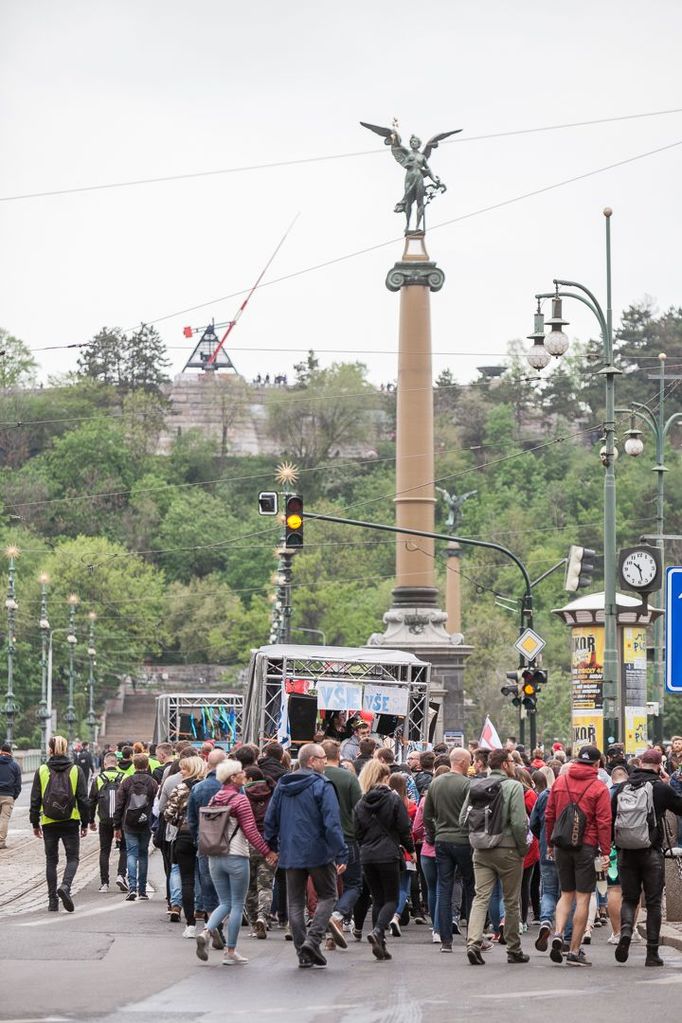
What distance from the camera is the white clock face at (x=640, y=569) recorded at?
33406 mm

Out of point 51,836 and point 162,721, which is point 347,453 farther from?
point 51,836

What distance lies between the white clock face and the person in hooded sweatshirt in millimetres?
16807

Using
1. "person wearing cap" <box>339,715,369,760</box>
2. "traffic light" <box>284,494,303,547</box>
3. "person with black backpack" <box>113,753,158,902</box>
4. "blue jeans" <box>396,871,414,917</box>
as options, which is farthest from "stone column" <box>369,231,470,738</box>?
"blue jeans" <box>396,871,414,917</box>

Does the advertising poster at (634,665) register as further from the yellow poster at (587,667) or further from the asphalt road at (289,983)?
the asphalt road at (289,983)

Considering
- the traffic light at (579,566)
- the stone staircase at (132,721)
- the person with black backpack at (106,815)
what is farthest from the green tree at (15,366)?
the person with black backpack at (106,815)

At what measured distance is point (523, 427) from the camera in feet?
534

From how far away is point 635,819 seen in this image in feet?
54.2

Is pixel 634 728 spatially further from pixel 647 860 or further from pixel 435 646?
pixel 647 860

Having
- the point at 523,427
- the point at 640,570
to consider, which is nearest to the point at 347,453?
the point at 523,427

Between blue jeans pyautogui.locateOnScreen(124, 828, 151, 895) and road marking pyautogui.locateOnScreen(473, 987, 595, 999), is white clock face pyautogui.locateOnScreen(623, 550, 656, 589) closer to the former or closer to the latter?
blue jeans pyautogui.locateOnScreen(124, 828, 151, 895)

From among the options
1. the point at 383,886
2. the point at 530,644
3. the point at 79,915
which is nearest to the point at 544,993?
the point at 383,886

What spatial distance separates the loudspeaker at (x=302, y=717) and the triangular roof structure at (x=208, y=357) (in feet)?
479

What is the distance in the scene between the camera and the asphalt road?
1302cm

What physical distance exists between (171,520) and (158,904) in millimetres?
123894
